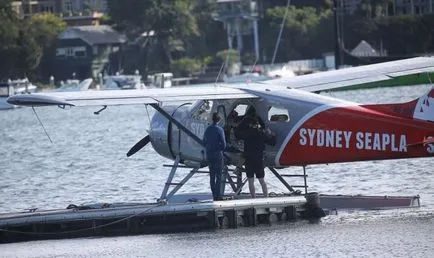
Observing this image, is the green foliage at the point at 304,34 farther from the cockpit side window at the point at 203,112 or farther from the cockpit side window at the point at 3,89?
the cockpit side window at the point at 203,112

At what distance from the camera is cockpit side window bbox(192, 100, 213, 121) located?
23609 mm

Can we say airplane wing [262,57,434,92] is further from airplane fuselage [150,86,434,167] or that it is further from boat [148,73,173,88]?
boat [148,73,173,88]

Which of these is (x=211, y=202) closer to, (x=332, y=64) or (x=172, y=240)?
(x=172, y=240)

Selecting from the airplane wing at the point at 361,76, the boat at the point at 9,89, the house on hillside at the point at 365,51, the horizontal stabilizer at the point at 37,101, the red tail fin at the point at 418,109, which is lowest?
the boat at the point at 9,89

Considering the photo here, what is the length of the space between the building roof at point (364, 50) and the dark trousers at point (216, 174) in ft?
217

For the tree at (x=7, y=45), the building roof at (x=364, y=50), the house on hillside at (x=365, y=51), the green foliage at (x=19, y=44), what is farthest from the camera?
the green foliage at (x=19, y=44)

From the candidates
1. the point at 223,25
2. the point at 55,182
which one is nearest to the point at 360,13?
the point at 223,25

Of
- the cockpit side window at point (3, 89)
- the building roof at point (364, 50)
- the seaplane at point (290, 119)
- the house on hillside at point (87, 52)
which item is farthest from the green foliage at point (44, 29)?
the seaplane at point (290, 119)

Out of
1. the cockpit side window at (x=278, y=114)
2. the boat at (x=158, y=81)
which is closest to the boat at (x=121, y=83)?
the boat at (x=158, y=81)

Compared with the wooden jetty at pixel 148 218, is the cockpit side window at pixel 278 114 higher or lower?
higher

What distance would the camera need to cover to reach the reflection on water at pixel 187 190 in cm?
2016

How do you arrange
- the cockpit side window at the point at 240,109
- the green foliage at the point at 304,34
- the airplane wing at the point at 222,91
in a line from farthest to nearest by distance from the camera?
the green foliage at the point at 304,34
the cockpit side window at the point at 240,109
the airplane wing at the point at 222,91

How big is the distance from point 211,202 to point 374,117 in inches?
109

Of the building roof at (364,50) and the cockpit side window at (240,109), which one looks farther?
the building roof at (364,50)
